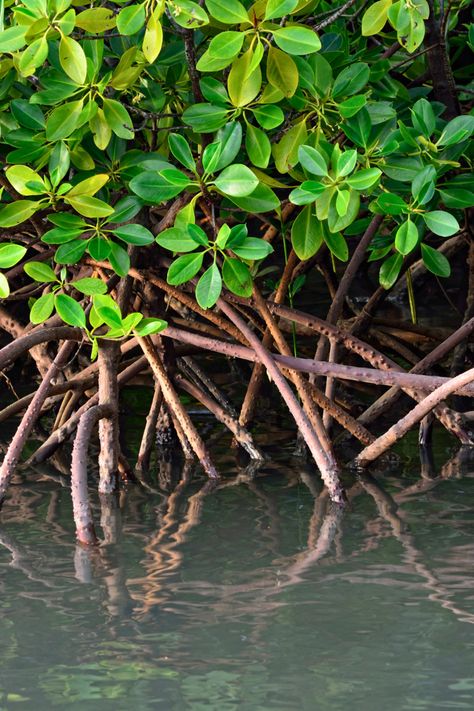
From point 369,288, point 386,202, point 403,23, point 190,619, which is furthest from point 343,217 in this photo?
point 369,288

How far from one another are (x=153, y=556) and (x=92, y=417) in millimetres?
614

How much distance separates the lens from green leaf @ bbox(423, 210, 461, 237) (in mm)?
2875

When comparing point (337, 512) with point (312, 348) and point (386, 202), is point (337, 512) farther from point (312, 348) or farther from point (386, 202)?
point (312, 348)

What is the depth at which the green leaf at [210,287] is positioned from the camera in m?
2.93

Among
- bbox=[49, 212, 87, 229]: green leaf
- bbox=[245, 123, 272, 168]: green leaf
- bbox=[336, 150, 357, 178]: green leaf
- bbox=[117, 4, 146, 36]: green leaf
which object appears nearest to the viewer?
bbox=[117, 4, 146, 36]: green leaf

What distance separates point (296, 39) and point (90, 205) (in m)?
0.71

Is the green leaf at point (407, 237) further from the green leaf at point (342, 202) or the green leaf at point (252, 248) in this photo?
the green leaf at point (252, 248)

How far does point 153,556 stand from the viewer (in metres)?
3.07

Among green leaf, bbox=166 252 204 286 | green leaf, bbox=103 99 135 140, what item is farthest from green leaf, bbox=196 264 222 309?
green leaf, bbox=103 99 135 140

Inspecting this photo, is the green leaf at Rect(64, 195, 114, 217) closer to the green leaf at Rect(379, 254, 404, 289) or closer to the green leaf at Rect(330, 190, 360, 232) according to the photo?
the green leaf at Rect(330, 190, 360, 232)

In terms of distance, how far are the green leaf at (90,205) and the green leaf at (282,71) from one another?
52cm

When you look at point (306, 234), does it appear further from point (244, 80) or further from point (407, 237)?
point (244, 80)

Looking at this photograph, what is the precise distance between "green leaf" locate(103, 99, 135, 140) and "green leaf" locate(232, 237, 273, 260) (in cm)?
39

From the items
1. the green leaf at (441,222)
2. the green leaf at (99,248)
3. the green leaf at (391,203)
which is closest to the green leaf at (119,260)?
the green leaf at (99,248)
